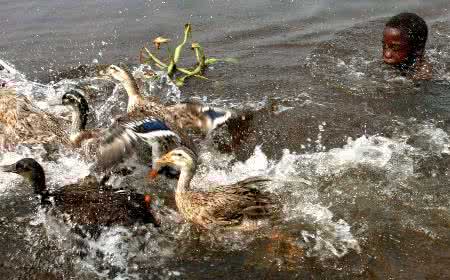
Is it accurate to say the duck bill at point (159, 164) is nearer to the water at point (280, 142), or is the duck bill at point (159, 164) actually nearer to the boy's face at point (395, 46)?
the water at point (280, 142)

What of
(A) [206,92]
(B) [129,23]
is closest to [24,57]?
(B) [129,23]

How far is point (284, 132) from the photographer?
655 cm

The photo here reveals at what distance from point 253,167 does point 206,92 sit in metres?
1.98

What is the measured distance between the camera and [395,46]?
7.53 metres

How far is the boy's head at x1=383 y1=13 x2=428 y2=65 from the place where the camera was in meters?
7.41

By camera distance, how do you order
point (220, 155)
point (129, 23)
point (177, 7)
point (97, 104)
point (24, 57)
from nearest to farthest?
point (220, 155), point (97, 104), point (24, 57), point (129, 23), point (177, 7)

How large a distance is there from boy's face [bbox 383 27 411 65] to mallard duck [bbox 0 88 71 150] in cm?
462

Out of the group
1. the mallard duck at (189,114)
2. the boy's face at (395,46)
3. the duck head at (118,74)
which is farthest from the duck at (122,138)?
the boy's face at (395,46)

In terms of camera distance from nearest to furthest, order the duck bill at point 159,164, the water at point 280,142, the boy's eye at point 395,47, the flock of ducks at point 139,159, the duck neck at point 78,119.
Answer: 1. the water at point 280,142
2. the flock of ducks at point 139,159
3. the duck bill at point 159,164
4. the duck neck at point 78,119
5. the boy's eye at point 395,47

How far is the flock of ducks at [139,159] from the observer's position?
16.2 feet

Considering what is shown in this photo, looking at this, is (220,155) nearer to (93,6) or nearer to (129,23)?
(129,23)

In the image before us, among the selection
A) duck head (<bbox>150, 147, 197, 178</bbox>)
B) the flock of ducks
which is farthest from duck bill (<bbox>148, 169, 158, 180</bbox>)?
duck head (<bbox>150, 147, 197, 178</bbox>)

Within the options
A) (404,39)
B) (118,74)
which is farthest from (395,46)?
(118,74)

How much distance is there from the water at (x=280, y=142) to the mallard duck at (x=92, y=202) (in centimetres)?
14
